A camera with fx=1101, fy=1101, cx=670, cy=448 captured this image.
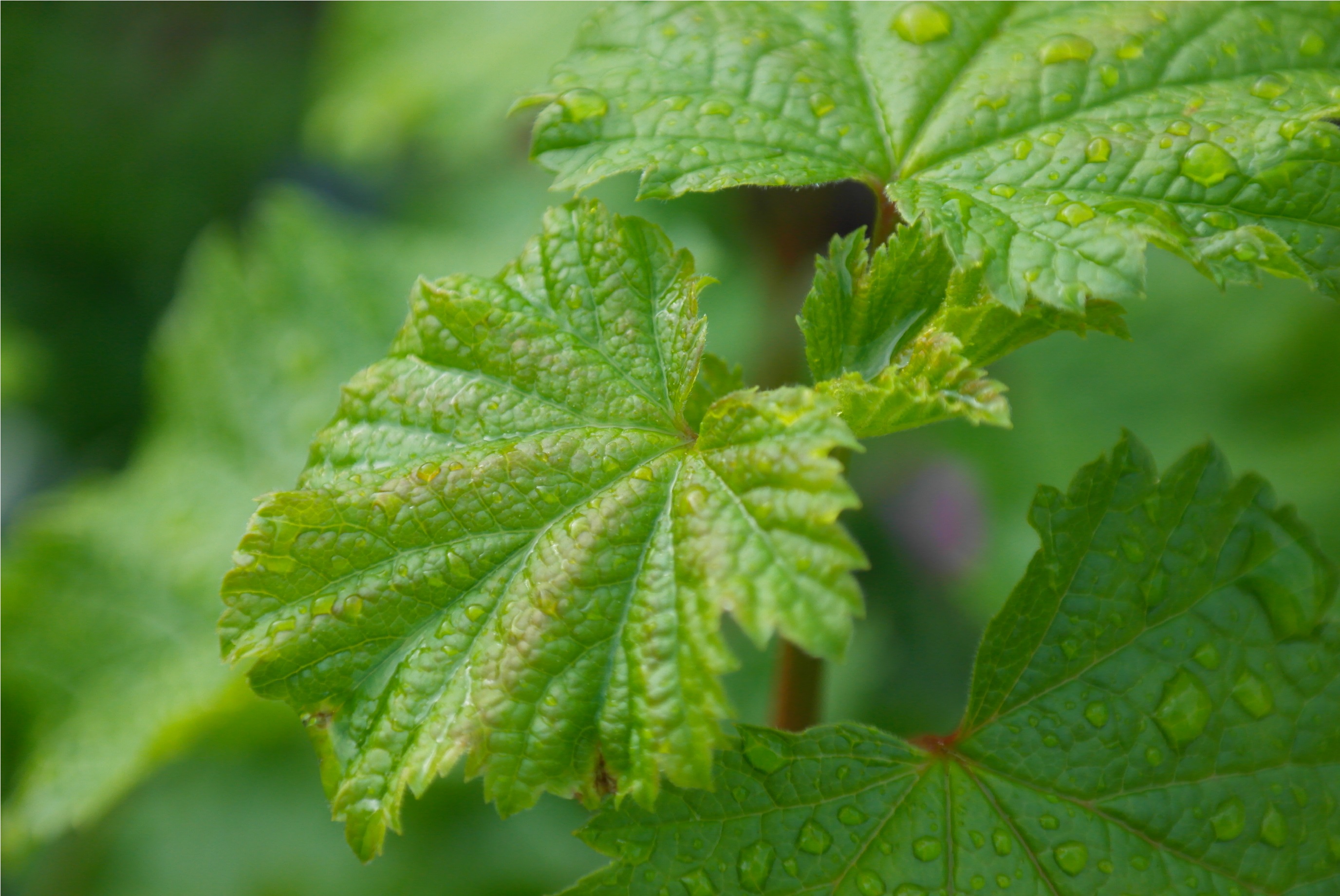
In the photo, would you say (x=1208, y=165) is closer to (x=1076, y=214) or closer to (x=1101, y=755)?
(x=1076, y=214)

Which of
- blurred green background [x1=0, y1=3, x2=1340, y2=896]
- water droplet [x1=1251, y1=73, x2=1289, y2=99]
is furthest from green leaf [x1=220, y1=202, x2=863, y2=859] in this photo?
blurred green background [x1=0, y1=3, x2=1340, y2=896]

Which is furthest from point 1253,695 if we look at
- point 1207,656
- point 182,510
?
point 182,510

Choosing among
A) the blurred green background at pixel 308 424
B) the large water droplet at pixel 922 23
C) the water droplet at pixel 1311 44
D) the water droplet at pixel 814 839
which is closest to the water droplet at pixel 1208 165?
the water droplet at pixel 1311 44

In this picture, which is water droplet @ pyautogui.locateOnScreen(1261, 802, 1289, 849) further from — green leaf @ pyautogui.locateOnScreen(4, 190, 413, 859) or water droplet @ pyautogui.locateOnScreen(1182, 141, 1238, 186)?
green leaf @ pyautogui.locateOnScreen(4, 190, 413, 859)

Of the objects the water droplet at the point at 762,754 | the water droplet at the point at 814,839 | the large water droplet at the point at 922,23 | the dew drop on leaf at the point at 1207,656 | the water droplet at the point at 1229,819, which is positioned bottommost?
the water droplet at the point at 1229,819

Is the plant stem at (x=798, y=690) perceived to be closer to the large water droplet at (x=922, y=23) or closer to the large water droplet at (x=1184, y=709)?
the large water droplet at (x=1184, y=709)
